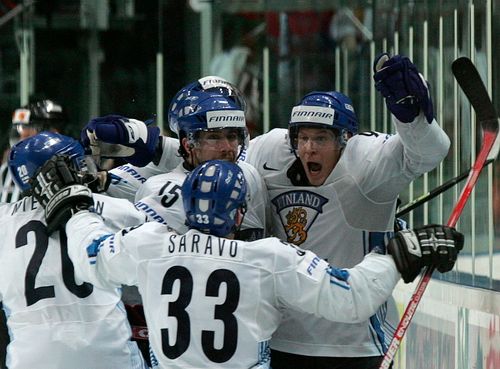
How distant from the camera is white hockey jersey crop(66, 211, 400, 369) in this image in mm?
2879

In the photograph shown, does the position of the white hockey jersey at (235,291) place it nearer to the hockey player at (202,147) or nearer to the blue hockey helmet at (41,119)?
the hockey player at (202,147)

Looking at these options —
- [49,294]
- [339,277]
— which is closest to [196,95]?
[49,294]

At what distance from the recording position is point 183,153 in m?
3.56

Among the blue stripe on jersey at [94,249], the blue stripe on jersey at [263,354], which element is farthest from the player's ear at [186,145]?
the blue stripe on jersey at [263,354]

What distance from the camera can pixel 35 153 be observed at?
341 cm

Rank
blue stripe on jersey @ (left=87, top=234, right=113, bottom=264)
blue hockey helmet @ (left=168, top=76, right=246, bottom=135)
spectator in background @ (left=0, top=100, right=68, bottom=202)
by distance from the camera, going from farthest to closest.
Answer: spectator in background @ (left=0, top=100, right=68, bottom=202)
blue hockey helmet @ (left=168, top=76, right=246, bottom=135)
blue stripe on jersey @ (left=87, top=234, right=113, bottom=264)

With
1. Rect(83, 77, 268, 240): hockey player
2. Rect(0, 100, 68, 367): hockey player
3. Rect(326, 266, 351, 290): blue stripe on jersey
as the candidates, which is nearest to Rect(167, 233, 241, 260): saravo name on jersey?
Rect(326, 266, 351, 290): blue stripe on jersey

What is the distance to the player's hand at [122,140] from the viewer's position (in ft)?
12.4

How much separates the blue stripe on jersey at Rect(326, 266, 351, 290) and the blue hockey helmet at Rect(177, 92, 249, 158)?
2.27 feet

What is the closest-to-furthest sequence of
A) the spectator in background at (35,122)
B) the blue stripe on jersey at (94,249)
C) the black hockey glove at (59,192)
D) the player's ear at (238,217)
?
the player's ear at (238,217)
the blue stripe on jersey at (94,249)
the black hockey glove at (59,192)
the spectator in background at (35,122)

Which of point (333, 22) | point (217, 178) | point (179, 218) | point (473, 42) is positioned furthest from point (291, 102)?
point (217, 178)

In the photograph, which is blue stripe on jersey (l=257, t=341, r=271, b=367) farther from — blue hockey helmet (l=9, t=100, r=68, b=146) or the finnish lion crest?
blue hockey helmet (l=9, t=100, r=68, b=146)

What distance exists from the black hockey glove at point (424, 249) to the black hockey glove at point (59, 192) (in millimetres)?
766

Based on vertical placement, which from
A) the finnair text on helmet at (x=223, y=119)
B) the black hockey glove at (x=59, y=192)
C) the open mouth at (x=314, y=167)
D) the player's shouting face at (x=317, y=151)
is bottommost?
the black hockey glove at (x=59, y=192)
